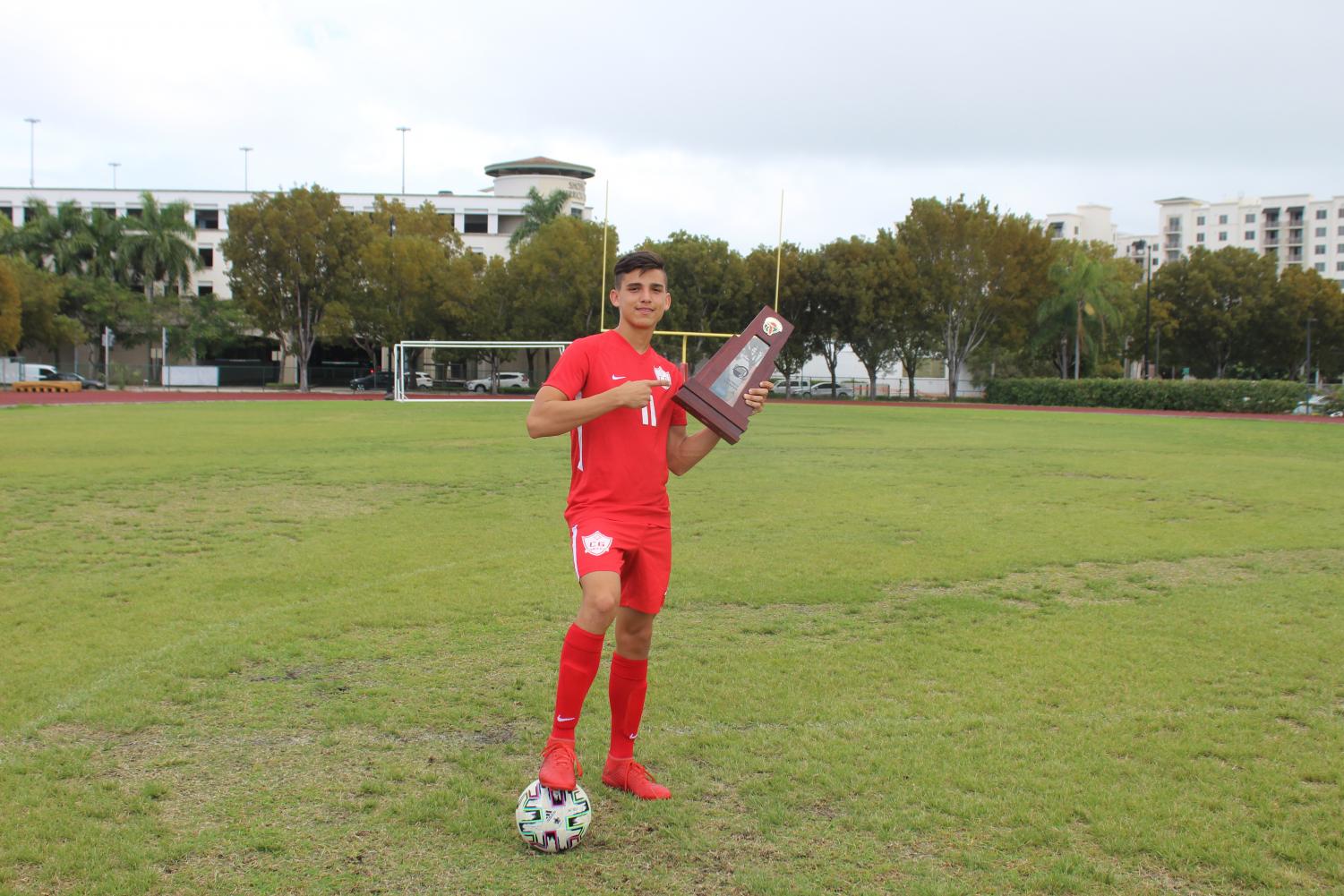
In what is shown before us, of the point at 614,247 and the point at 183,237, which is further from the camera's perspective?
the point at 183,237

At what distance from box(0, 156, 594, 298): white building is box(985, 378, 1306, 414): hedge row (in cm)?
3951

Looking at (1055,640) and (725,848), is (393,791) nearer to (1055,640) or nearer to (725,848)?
(725,848)

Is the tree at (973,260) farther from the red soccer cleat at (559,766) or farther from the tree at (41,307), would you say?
the red soccer cleat at (559,766)

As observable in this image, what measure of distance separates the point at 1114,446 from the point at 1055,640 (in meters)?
16.5

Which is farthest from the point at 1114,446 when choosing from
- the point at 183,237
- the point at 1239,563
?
the point at 183,237

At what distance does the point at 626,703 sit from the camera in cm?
421

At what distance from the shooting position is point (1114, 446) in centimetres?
2158

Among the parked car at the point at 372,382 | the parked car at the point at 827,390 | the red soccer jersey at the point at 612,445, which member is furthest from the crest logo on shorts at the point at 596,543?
the parked car at the point at 827,390

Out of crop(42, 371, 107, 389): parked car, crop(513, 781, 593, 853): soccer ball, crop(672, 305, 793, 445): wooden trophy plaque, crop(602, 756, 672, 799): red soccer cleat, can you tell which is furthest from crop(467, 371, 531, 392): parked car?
crop(513, 781, 593, 853): soccer ball

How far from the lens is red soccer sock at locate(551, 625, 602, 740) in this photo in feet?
13.0

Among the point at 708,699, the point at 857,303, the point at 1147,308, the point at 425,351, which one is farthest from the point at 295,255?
the point at 708,699

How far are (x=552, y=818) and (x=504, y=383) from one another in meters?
60.6

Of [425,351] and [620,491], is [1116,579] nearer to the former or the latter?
[620,491]

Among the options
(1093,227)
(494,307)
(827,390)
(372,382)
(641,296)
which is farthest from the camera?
(1093,227)
